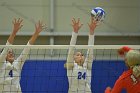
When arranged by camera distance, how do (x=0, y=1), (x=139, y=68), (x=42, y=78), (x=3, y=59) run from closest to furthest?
1. (x=139, y=68)
2. (x=3, y=59)
3. (x=42, y=78)
4. (x=0, y=1)

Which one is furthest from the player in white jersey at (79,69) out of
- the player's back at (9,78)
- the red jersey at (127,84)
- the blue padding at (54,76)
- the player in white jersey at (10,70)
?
the red jersey at (127,84)

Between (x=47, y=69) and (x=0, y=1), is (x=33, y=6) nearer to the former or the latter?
(x=0, y=1)

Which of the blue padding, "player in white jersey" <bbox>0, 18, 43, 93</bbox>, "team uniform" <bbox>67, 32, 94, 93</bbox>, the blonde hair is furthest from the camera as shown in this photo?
the blue padding

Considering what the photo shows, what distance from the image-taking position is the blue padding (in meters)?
5.00

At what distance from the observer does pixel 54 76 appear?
201 inches

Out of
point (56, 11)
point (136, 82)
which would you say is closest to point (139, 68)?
point (136, 82)

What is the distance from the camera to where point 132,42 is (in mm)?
6398

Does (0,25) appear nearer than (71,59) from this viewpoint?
No

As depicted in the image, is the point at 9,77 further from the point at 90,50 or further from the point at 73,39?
the point at 90,50

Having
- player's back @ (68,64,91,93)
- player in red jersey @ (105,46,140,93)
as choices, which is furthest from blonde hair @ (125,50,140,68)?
player's back @ (68,64,91,93)

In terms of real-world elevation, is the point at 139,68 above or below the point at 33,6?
below

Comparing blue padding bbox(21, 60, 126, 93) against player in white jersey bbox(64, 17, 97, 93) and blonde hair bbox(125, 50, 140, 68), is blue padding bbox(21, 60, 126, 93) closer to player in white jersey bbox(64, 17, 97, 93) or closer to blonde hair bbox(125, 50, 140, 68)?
player in white jersey bbox(64, 17, 97, 93)

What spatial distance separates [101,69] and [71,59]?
1.46 metres

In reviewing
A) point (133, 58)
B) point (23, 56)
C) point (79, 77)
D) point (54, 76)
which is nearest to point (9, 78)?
point (23, 56)
